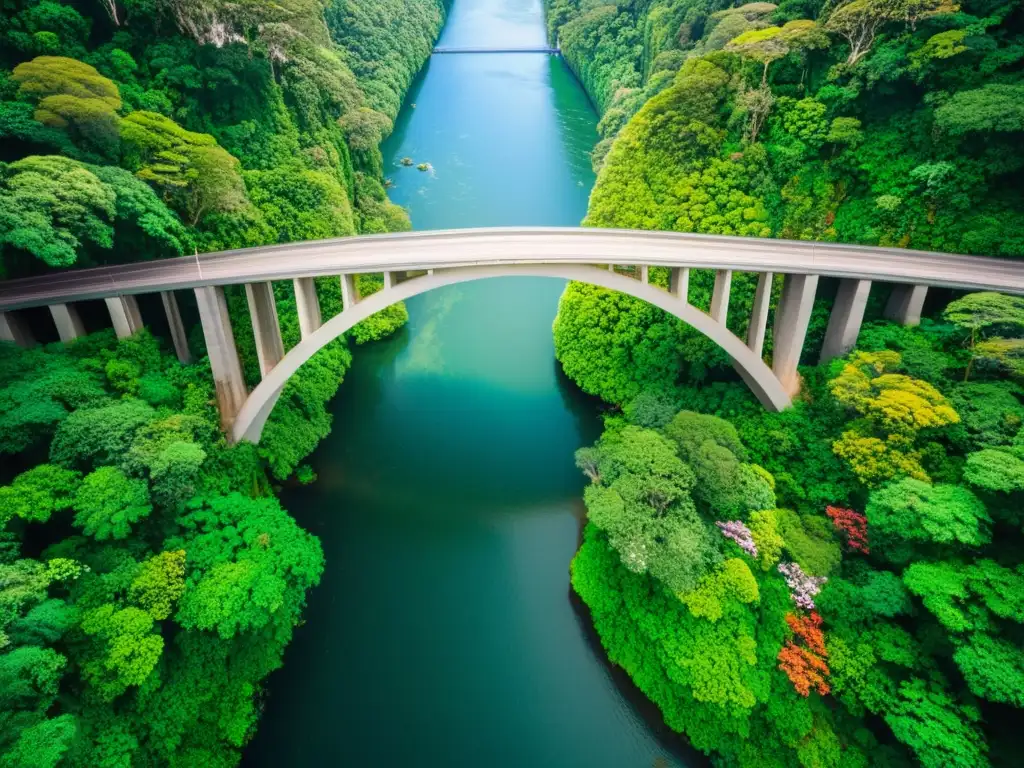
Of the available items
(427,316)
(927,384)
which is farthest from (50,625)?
(427,316)

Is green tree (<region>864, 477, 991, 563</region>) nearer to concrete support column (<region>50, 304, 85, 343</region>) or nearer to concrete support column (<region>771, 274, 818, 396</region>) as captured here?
concrete support column (<region>771, 274, 818, 396</region>)

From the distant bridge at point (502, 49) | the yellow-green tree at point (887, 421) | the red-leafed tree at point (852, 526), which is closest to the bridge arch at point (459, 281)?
the yellow-green tree at point (887, 421)

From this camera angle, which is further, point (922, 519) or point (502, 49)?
point (502, 49)

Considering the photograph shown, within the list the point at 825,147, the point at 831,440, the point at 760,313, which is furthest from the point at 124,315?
the point at 825,147

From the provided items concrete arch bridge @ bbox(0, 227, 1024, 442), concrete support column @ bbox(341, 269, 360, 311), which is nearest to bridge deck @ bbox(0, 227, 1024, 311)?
concrete arch bridge @ bbox(0, 227, 1024, 442)

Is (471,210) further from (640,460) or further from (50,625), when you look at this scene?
(50,625)

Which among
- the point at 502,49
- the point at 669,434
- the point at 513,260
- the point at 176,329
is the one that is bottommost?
the point at 669,434

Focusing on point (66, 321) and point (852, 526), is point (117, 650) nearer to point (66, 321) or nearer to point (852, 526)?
point (66, 321)
